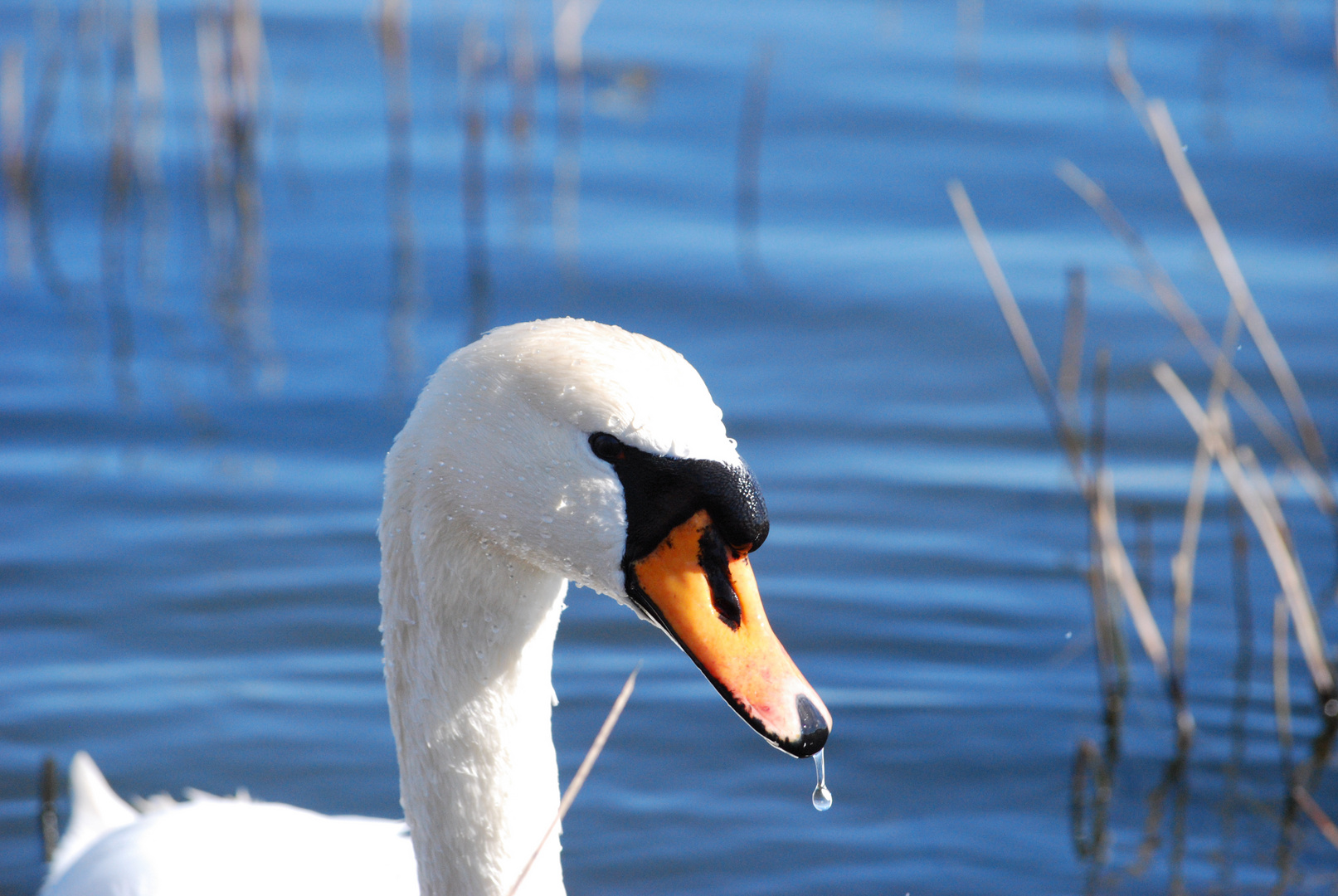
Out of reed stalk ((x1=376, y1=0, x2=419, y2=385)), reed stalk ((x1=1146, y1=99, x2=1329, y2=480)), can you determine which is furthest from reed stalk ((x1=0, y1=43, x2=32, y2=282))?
reed stalk ((x1=1146, y1=99, x2=1329, y2=480))

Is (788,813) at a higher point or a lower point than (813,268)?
lower

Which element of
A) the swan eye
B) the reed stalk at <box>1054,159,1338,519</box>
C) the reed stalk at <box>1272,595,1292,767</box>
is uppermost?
the swan eye

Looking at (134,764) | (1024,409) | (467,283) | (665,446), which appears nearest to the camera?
(665,446)

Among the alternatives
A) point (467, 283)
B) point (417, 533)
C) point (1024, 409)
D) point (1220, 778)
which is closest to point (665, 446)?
point (417, 533)

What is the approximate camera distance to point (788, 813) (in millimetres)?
4969

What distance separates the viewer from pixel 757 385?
23.1 ft

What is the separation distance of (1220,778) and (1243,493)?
0.84m

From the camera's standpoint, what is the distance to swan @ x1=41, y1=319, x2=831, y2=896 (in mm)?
2779

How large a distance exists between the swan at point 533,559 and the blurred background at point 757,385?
4.88ft

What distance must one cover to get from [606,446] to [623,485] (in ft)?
0.23

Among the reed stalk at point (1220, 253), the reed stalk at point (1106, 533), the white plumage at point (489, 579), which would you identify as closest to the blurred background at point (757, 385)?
the reed stalk at point (1106, 533)

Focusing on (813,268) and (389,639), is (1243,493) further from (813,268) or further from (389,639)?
(813,268)

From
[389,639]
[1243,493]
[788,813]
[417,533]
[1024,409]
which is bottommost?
[788,813]

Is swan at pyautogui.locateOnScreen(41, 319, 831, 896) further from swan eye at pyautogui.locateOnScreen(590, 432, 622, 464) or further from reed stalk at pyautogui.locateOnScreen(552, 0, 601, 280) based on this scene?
reed stalk at pyautogui.locateOnScreen(552, 0, 601, 280)
